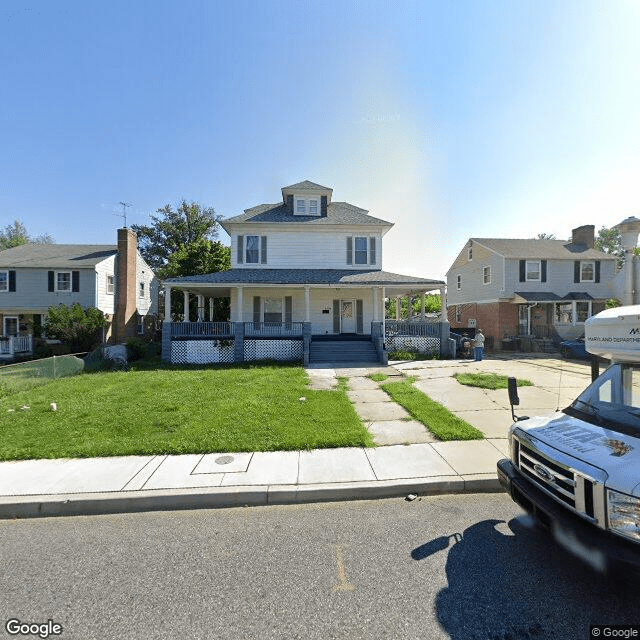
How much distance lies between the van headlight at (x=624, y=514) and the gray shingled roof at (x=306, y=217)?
17.4m

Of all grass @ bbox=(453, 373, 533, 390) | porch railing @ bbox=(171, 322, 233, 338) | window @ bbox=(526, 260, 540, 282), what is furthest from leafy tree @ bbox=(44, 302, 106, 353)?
window @ bbox=(526, 260, 540, 282)

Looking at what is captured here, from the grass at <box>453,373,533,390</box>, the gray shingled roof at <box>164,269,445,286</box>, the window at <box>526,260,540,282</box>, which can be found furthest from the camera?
the window at <box>526,260,540,282</box>

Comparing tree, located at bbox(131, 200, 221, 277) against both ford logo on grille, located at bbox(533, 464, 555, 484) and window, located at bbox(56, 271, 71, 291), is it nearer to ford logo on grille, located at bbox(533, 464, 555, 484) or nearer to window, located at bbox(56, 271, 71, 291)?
window, located at bbox(56, 271, 71, 291)

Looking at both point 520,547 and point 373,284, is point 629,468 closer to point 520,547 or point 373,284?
point 520,547

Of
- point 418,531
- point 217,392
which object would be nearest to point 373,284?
point 217,392

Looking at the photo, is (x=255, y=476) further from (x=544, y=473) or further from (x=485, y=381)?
(x=485, y=381)

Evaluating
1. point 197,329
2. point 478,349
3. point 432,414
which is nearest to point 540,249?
point 478,349

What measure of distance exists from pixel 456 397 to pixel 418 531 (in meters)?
5.89

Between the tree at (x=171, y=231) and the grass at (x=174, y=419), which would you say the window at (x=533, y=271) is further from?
the tree at (x=171, y=231)

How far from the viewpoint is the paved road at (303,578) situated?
2.27 metres

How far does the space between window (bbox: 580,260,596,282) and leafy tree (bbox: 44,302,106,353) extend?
106ft

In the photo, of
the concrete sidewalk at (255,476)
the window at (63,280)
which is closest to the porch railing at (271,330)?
→ the concrete sidewalk at (255,476)

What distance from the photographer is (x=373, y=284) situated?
1608cm

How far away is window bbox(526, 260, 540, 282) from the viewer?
2273 cm
